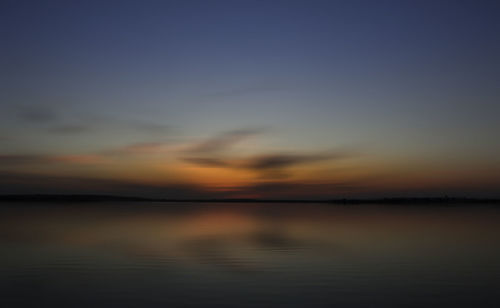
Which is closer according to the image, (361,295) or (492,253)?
(361,295)

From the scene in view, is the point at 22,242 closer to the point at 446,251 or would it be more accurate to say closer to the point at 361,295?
the point at 361,295

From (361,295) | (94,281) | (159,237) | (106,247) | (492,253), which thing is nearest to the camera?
(361,295)

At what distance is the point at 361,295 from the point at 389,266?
8130mm

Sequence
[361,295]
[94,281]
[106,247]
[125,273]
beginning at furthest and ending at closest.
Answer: [106,247], [125,273], [94,281], [361,295]

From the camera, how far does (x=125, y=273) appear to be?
2306 centimetres

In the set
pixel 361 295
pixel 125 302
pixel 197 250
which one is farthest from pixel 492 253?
pixel 125 302

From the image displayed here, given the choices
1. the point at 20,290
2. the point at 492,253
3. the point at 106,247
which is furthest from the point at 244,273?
the point at 492,253

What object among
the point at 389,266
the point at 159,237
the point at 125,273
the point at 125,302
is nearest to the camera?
the point at 125,302

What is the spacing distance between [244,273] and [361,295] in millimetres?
7041

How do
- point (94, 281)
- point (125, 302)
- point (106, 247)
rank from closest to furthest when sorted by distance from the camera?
1. point (125, 302)
2. point (94, 281)
3. point (106, 247)

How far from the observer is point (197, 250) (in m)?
32.4

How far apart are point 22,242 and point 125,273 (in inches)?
670

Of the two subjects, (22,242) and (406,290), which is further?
(22,242)

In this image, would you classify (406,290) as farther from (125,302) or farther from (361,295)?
(125,302)
